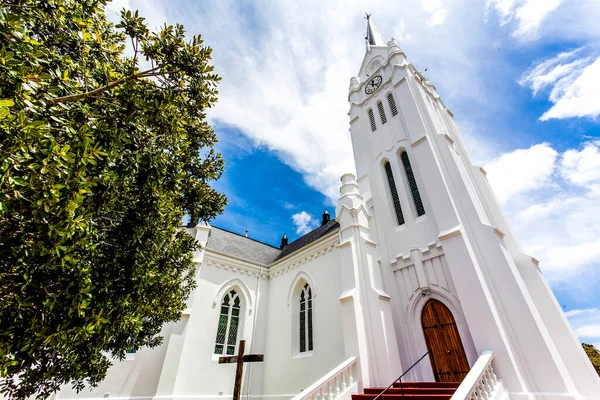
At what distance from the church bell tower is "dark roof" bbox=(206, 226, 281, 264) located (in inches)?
299

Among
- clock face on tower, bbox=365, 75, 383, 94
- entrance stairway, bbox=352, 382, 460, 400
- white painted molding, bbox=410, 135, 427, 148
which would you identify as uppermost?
clock face on tower, bbox=365, 75, 383, 94

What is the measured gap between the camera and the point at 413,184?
10.5 meters

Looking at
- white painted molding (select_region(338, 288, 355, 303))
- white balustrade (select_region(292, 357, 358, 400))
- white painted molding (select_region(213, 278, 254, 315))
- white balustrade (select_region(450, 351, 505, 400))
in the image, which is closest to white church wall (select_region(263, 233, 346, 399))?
white painted molding (select_region(213, 278, 254, 315))

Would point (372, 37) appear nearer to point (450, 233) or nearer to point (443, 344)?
point (450, 233)

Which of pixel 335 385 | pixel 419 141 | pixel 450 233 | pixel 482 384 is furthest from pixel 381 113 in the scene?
pixel 335 385

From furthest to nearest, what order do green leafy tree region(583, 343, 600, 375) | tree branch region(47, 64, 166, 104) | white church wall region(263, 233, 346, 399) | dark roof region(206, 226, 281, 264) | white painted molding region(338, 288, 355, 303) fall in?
green leafy tree region(583, 343, 600, 375)
dark roof region(206, 226, 281, 264)
white church wall region(263, 233, 346, 399)
white painted molding region(338, 288, 355, 303)
tree branch region(47, 64, 166, 104)

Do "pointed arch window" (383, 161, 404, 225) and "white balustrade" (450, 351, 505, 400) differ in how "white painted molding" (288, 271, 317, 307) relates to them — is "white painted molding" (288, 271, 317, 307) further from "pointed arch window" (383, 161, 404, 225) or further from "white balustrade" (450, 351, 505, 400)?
"white balustrade" (450, 351, 505, 400)

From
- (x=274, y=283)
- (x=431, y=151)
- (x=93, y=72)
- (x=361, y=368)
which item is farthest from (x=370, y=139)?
(x=93, y=72)

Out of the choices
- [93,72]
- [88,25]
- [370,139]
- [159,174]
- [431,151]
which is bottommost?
[159,174]

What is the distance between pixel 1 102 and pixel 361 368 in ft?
28.0

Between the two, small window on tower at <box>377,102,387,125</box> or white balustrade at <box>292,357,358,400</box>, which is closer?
white balustrade at <box>292,357,358,400</box>

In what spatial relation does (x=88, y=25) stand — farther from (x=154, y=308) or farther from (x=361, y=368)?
(x=361, y=368)

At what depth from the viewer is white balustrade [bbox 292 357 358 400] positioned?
613cm

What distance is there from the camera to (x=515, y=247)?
8.55 metres
